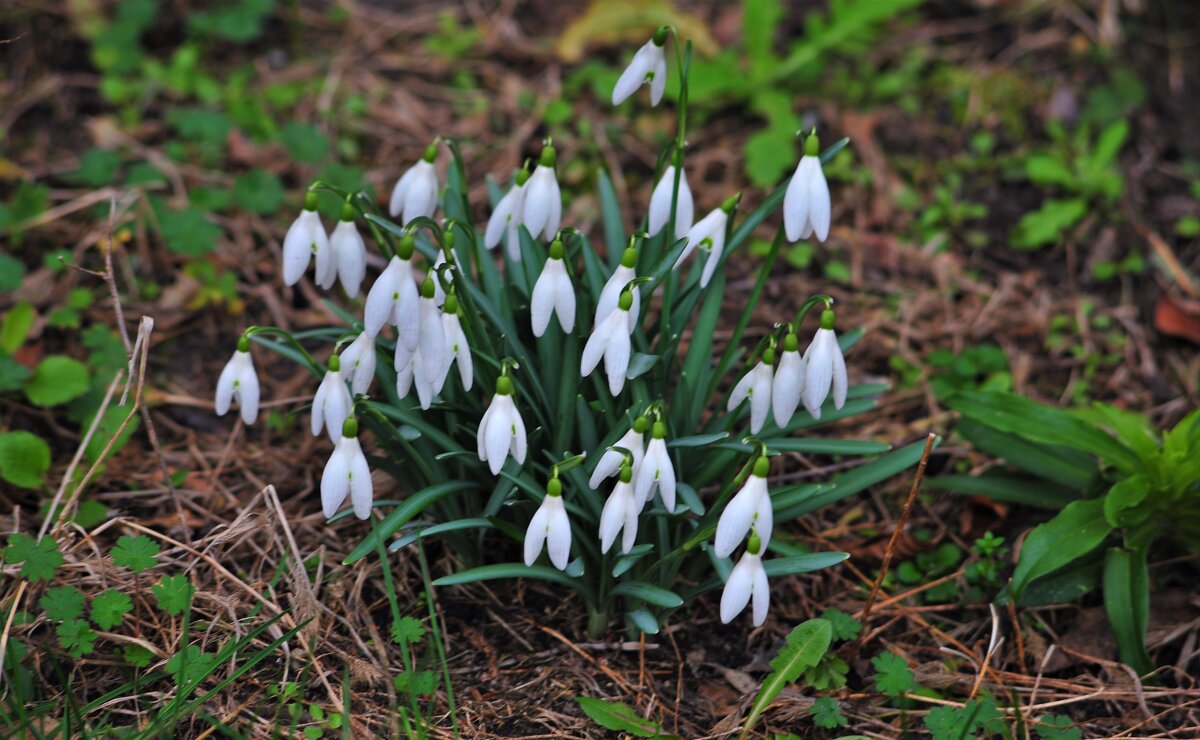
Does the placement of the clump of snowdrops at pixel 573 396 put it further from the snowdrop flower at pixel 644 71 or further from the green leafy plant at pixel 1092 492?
the green leafy plant at pixel 1092 492

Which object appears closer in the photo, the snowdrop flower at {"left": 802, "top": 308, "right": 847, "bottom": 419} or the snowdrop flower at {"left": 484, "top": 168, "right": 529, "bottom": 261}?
the snowdrop flower at {"left": 802, "top": 308, "right": 847, "bottom": 419}

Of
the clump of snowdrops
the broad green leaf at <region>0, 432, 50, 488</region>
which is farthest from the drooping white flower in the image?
the broad green leaf at <region>0, 432, 50, 488</region>

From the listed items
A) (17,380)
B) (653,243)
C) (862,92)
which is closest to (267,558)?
(17,380)

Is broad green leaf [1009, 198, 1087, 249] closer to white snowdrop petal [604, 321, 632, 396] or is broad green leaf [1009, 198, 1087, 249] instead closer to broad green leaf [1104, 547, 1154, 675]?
broad green leaf [1104, 547, 1154, 675]

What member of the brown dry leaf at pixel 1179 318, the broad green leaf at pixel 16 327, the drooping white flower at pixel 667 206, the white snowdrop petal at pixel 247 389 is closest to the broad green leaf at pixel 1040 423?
the drooping white flower at pixel 667 206

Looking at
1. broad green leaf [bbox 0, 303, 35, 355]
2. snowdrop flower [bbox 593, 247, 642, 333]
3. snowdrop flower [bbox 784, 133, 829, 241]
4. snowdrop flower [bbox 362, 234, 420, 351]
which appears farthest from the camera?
broad green leaf [bbox 0, 303, 35, 355]

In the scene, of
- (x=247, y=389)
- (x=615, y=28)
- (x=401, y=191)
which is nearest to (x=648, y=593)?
(x=247, y=389)

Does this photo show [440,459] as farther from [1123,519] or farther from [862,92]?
[862,92]

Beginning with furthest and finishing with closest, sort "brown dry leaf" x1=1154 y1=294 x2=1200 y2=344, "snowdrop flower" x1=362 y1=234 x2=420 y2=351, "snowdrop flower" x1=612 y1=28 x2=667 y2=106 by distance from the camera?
1. "brown dry leaf" x1=1154 y1=294 x2=1200 y2=344
2. "snowdrop flower" x1=612 y1=28 x2=667 y2=106
3. "snowdrop flower" x1=362 y1=234 x2=420 y2=351
